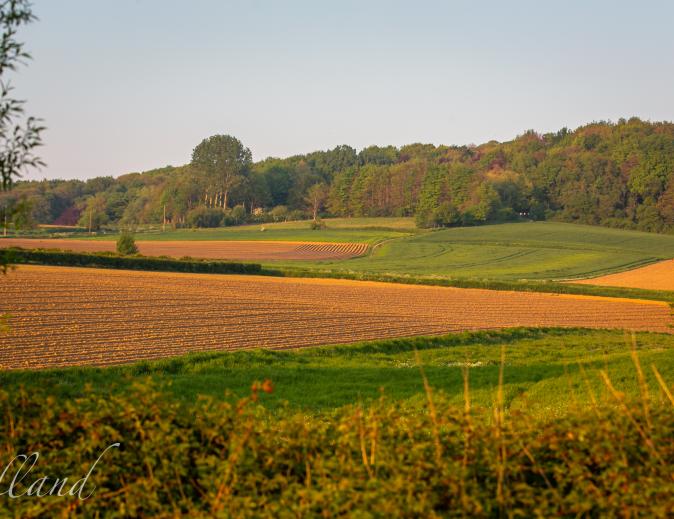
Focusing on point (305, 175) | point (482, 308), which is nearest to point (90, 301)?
point (482, 308)

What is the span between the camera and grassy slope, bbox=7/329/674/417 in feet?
51.7

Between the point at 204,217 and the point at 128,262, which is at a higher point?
the point at 204,217

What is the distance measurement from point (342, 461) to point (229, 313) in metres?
28.7

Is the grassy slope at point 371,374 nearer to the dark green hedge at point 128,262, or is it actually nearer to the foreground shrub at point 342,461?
the foreground shrub at point 342,461

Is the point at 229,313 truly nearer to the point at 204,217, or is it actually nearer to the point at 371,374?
the point at 371,374

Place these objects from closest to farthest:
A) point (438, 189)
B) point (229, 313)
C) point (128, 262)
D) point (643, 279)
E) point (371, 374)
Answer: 1. point (371, 374)
2. point (229, 313)
3. point (128, 262)
4. point (643, 279)
5. point (438, 189)

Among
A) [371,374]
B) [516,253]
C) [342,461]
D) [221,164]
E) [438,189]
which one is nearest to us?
[342,461]

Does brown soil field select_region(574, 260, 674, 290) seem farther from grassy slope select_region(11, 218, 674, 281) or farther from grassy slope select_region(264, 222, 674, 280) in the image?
grassy slope select_region(264, 222, 674, 280)

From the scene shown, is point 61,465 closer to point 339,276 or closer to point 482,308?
point 482,308

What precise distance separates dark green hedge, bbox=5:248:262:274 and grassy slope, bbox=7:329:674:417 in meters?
33.1

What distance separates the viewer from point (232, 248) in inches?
3775

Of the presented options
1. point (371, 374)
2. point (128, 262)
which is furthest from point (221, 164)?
point (371, 374)

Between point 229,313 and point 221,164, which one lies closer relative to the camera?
point 229,313

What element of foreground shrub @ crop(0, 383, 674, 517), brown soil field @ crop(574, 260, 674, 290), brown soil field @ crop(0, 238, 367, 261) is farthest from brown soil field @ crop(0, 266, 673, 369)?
brown soil field @ crop(0, 238, 367, 261)
